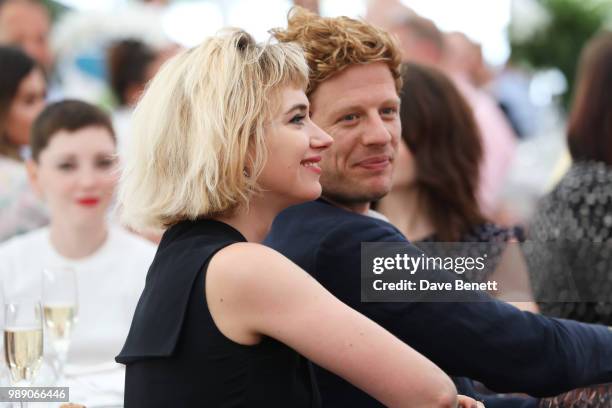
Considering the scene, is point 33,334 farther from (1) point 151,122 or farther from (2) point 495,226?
(2) point 495,226

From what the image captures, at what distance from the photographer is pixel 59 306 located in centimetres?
264

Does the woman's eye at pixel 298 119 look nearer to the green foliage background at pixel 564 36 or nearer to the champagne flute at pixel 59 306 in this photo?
the champagne flute at pixel 59 306

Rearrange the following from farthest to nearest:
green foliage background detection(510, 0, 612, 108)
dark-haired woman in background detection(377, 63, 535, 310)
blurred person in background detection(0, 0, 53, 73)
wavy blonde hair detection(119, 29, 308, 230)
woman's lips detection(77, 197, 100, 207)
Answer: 1. green foliage background detection(510, 0, 612, 108)
2. blurred person in background detection(0, 0, 53, 73)
3. woman's lips detection(77, 197, 100, 207)
4. dark-haired woman in background detection(377, 63, 535, 310)
5. wavy blonde hair detection(119, 29, 308, 230)

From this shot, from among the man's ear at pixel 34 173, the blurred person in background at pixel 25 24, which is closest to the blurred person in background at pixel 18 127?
the blurred person in background at pixel 25 24

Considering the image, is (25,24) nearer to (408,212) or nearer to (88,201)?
(88,201)

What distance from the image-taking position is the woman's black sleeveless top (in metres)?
1.63

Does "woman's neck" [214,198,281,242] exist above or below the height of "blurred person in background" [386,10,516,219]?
below

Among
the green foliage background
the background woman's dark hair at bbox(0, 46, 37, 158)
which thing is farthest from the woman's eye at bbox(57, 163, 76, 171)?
the green foliage background

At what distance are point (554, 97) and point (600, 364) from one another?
33.6 feet

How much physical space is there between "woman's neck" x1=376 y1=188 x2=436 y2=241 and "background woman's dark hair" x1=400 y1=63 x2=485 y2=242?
0.02 metres

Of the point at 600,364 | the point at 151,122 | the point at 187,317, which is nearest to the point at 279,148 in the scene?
the point at 151,122

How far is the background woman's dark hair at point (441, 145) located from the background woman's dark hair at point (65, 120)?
1.14m

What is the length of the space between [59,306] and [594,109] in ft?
6.64

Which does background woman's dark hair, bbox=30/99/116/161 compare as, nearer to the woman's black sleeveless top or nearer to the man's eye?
the man's eye
